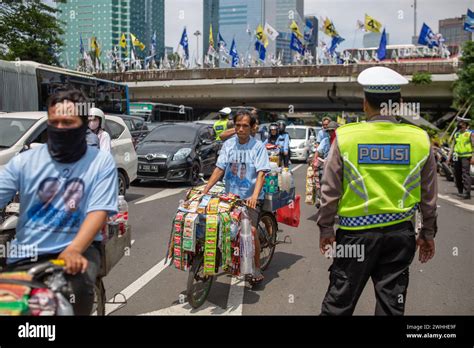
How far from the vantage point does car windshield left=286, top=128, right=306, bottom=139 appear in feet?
80.6

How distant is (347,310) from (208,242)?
1.76m

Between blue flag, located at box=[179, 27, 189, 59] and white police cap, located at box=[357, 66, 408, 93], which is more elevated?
blue flag, located at box=[179, 27, 189, 59]

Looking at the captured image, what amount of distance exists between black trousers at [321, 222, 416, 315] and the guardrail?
33.6 metres

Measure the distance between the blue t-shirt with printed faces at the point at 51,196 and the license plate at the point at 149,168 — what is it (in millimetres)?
10366

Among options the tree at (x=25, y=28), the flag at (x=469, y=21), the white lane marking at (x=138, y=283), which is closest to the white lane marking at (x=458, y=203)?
the white lane marking at (x=138, y=283)

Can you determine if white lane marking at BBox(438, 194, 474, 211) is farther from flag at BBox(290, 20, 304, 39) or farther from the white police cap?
flag at BBox(290, 20, 304, 39)

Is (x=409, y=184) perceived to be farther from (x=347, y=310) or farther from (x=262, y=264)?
(x=262, y=264)

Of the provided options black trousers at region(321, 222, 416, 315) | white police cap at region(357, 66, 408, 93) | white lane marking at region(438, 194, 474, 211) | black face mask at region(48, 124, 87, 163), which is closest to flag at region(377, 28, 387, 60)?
white lane marking at region(438, 194, 474, 211)

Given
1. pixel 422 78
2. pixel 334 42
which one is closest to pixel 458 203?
pixel 422 78

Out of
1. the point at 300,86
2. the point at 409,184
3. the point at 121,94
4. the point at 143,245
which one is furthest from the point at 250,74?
the point at 409,184

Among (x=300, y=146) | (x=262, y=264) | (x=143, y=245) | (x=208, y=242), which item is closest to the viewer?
(x=208, y=242)

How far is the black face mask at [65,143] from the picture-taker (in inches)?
107

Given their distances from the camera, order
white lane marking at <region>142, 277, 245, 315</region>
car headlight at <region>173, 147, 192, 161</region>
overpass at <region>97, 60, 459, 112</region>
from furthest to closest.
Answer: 1. overpass at <region>97, 60, 459, 112</region>
2. car headlight at <region>173, 147, 192, 161</region>
3. white lane marking at <region>142, 277, 245, 315</region>

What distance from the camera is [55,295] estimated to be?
2.35 m
